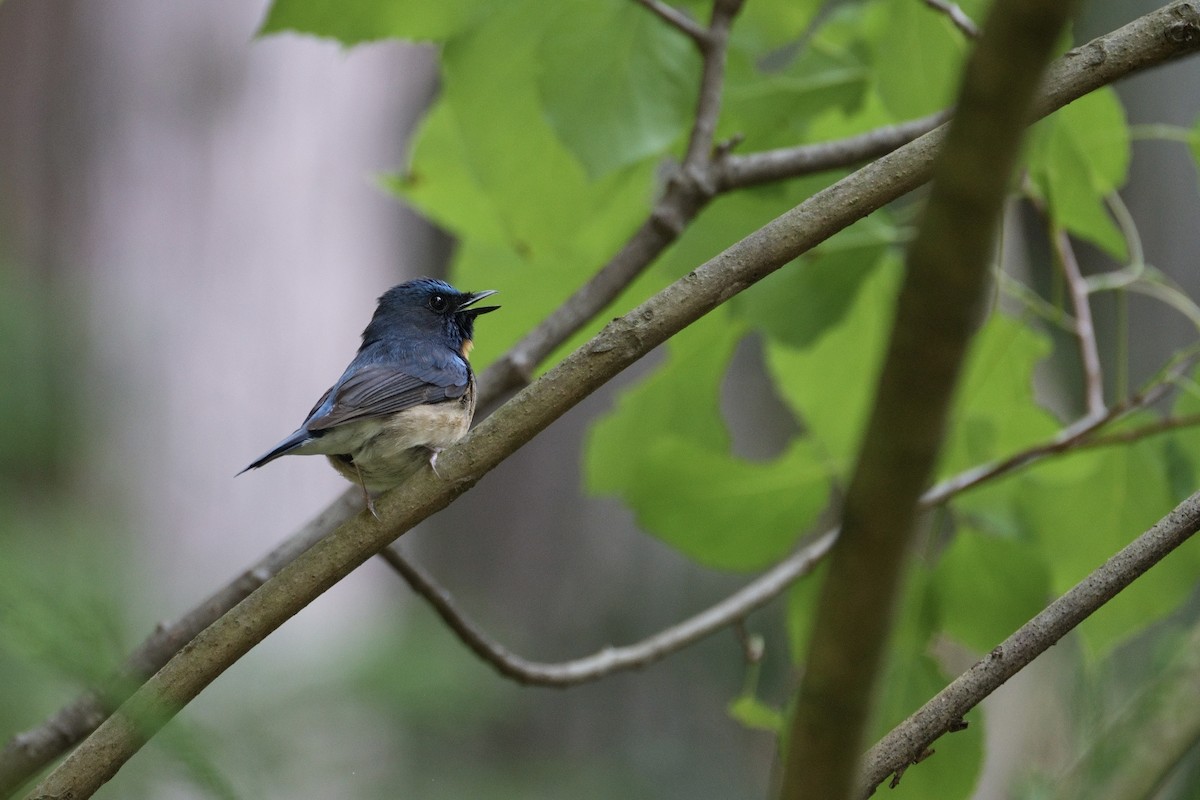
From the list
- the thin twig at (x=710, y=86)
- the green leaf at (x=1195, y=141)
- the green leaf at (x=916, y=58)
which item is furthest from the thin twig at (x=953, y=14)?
the green leaf at (x=1195, y=141)

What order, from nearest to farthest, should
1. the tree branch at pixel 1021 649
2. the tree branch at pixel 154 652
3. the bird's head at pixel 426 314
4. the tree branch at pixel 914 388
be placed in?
1. the tree branch at pixel 914 388
2. the tree branch at pixel 1021 649
3. the tree branch at pixel 154 652
4. the bird's head at pixel 426 314

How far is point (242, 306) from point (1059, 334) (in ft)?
15.4

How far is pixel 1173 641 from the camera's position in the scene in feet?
5.81

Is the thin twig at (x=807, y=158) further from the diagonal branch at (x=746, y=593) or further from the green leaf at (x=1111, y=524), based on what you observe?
the green leaf at (x=1111, y=524)

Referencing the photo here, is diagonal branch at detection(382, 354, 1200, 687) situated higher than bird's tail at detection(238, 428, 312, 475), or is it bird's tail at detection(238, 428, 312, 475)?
bird's tail at detection(238, 428, 312, 475)

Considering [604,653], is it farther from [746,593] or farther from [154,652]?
[154,652]

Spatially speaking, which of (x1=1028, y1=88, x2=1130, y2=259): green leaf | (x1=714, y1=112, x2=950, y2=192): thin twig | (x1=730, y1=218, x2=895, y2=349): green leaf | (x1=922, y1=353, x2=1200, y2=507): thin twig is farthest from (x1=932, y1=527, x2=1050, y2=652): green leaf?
(x1=714, y1=112, x2=950, y2=192): thin twig

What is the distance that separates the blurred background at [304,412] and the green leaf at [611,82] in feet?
2.53

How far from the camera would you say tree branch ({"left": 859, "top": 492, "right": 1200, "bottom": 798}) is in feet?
4.83

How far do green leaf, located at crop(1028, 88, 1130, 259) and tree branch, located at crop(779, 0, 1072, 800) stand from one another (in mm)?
1833

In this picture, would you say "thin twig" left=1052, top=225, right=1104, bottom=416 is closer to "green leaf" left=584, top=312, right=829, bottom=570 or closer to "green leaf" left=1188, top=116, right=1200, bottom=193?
"green leaf" left=1188, top=116, right=1200, bottom=193

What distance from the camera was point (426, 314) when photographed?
3.66 meters

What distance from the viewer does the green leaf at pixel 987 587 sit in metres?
2.52

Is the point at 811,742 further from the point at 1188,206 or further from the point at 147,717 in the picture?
the point at 1188,206
